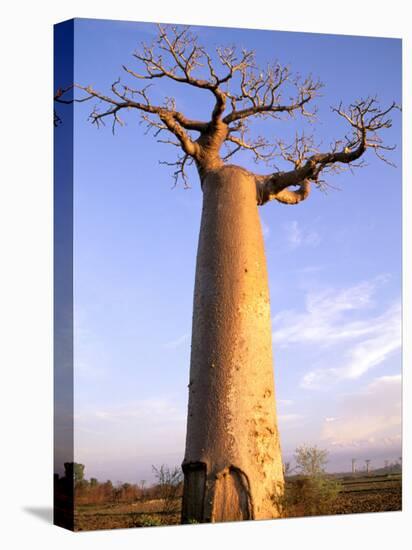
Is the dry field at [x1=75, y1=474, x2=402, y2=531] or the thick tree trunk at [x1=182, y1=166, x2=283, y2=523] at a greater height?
the thick tree trunk at [x1=182, y1=166, x2=283, y2=523]

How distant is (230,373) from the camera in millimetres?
12336

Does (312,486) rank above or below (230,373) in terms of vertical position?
below

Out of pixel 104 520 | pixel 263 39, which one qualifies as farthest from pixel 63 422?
pixel 263 39

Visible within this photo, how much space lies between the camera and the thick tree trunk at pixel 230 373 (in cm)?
1216

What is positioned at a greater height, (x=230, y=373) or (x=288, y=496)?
(x=230, y=373)

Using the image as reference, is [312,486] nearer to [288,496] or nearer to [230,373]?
[288,496]

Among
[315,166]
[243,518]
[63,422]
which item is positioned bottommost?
[243,518]

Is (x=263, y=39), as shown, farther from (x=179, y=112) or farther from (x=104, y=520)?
(x=104, y=520)

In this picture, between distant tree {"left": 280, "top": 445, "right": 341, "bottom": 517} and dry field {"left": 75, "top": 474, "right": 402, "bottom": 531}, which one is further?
distant tree {"left": 280, "top": 445, "right": 341, "bottom": 517}

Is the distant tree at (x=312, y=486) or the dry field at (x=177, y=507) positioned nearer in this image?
the dry field at (x=177, y=507)

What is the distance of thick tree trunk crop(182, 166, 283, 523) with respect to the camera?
1216 centimetres

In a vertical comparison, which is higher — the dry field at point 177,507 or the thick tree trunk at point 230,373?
the thick tree trunk at point 230,373

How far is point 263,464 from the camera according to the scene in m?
12.3
